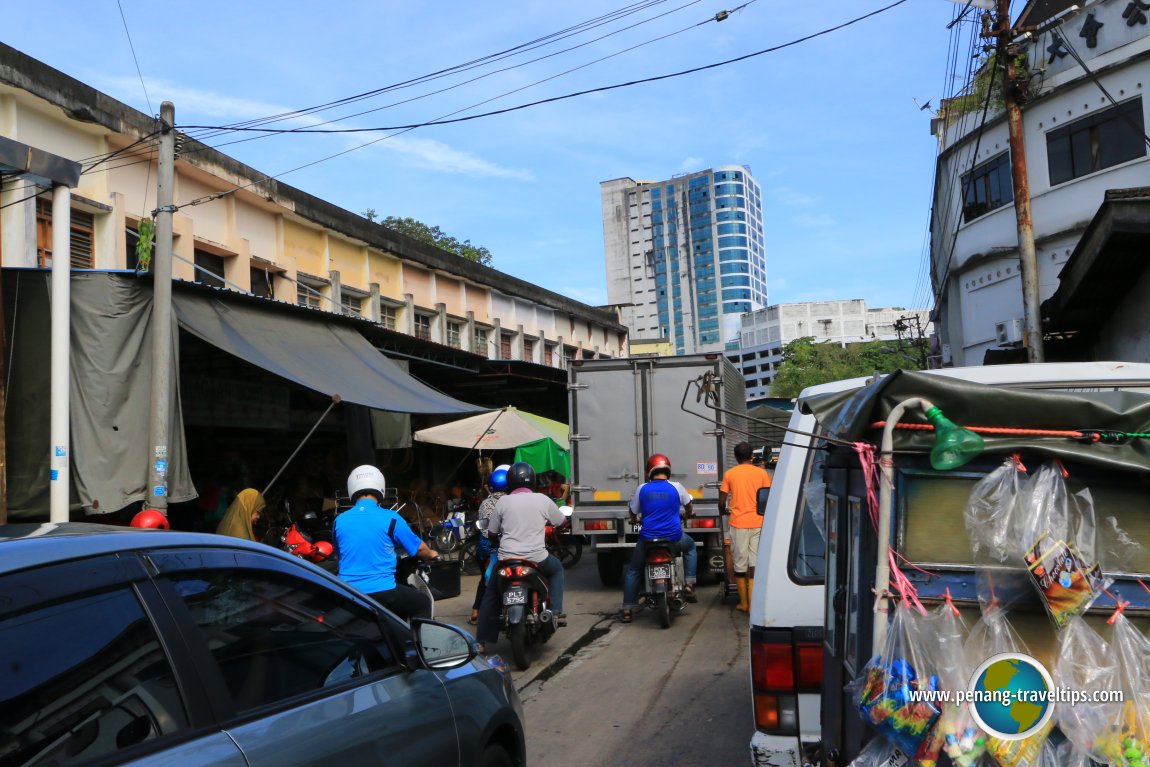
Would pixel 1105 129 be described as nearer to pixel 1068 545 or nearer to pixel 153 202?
pixel 153 202

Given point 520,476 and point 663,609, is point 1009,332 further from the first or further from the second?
point 520,476

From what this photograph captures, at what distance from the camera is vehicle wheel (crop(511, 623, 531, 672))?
8098 mm

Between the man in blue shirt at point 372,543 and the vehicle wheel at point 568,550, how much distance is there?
949 cm

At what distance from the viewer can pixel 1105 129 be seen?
23359 millimetres

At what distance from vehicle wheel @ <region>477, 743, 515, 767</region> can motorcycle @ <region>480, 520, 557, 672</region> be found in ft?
13.3

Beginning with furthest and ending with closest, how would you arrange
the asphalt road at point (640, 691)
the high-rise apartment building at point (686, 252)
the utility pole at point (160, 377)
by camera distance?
1. the high-rise apartment building at point (686, 252)
2. the utility pole at point (160, 377)
3. the asphalt road at point (640, 691)

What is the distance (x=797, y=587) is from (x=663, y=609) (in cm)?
588

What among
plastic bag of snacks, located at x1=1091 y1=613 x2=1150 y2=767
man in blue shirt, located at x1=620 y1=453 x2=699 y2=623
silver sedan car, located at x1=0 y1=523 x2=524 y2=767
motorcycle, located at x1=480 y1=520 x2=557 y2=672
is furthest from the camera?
man in blue shirt, located at x1=620 y1=453 x2=699 y2=623

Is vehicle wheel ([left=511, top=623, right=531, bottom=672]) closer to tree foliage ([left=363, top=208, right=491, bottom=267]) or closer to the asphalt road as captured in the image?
the asphalt road

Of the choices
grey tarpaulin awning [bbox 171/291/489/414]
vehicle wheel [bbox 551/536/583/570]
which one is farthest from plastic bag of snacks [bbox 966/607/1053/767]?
vehicle wheel [bbox 551/536/583/570]

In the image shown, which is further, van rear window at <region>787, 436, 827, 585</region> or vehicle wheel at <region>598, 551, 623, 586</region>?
vehicle wheel at <region>598, 551, 623, 586</region>

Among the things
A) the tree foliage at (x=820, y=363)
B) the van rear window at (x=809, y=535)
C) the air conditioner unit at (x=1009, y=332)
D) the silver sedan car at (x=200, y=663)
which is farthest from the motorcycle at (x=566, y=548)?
the tree foliage at (x=820, y=363)

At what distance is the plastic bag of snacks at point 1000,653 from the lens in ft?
7.70

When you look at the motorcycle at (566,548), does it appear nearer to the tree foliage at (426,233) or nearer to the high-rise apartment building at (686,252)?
the tree foliage at (426,233)
